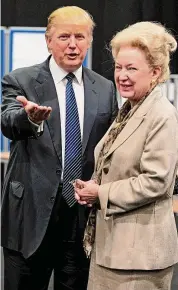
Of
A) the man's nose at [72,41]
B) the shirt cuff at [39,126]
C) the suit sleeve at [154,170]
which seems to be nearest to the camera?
the suit sleeve at [154,170]

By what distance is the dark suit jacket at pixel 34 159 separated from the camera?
2238 mm

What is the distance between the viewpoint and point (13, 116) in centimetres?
214

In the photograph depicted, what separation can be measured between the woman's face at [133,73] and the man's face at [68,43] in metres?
0.38

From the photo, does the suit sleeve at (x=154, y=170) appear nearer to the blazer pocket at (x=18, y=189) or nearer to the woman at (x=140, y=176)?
the woman at (x=140, y=176)

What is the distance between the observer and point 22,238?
7.55 ft

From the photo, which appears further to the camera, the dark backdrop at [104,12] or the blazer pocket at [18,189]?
the dark backdrop at [104,12]

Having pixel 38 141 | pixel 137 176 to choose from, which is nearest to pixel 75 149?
pixel 38 141

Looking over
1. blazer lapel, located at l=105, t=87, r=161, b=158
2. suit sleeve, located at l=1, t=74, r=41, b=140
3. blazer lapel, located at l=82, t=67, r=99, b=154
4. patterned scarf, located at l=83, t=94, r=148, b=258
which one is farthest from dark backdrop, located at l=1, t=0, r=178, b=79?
blazer lapel, located at l=105, t=87, r=161, b=158

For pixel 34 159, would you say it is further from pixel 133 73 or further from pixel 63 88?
pixel 133 73

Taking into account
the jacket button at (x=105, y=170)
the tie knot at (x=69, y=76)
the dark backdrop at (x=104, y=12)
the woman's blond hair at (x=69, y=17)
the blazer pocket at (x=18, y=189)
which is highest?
the dark backdrop at (x=104, y=12)

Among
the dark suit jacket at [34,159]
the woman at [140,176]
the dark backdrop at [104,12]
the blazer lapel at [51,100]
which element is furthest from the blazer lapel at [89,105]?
the dark backdrop at [104,12]

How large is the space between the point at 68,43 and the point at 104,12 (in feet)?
4.93

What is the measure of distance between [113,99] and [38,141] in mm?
366

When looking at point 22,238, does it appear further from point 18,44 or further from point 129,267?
point 18,44
